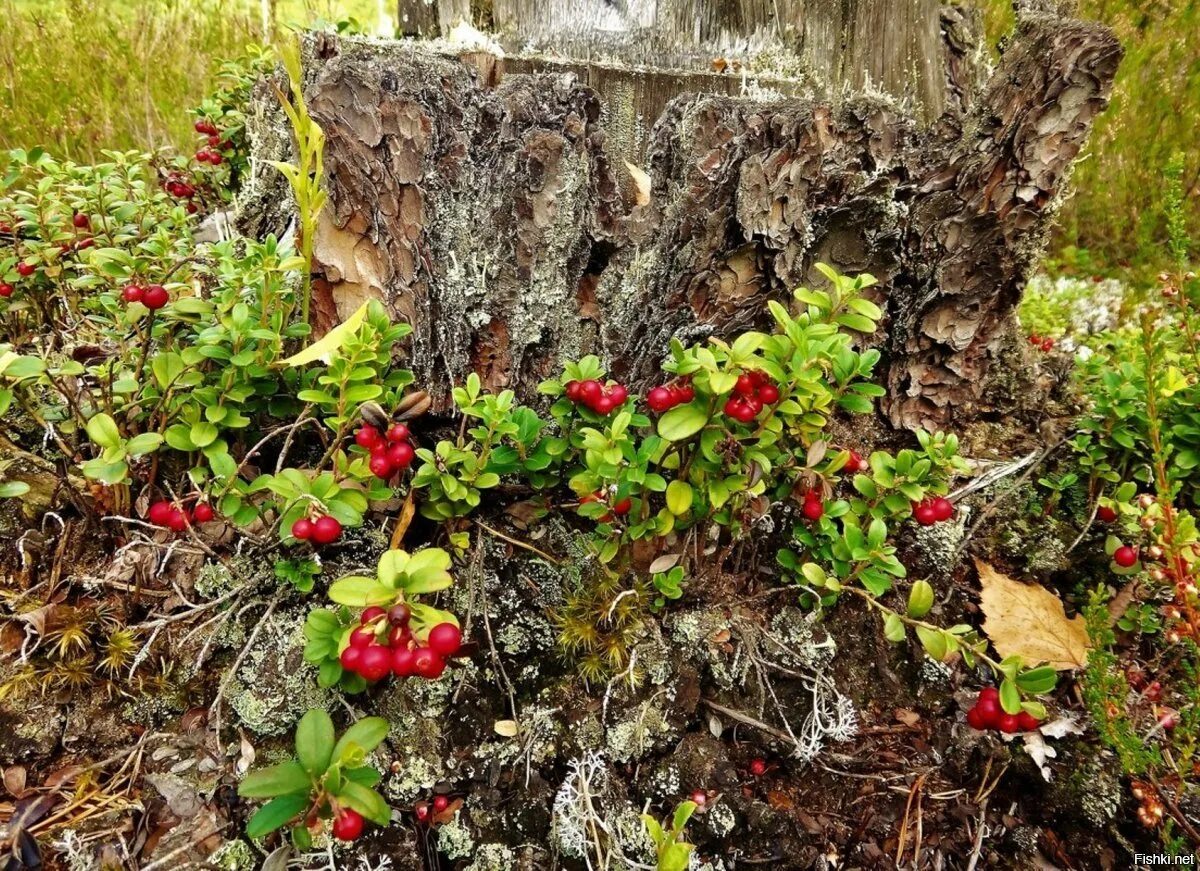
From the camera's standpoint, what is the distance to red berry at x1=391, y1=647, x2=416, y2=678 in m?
1.50

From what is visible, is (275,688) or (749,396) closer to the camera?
(749,396)

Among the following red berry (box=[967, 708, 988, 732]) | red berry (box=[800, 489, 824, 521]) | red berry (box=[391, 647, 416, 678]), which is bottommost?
red berry (box=[967, 708, 988, 732])

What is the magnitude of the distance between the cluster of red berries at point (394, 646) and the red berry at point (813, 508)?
1105 mm

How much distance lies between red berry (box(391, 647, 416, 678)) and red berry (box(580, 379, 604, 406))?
80 centimetres

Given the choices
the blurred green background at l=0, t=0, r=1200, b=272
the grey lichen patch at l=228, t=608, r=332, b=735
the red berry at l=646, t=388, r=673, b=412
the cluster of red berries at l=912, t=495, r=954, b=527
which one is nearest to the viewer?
the red berry at l=646, t=388, r=673, b=412

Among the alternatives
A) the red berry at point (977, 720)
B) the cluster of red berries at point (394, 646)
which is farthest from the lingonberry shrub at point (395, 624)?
the red berry at point (977, 720)

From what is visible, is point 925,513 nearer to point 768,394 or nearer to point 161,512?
point 768,394

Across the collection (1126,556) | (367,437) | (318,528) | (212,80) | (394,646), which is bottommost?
(1126,556)

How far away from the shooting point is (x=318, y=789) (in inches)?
59.4

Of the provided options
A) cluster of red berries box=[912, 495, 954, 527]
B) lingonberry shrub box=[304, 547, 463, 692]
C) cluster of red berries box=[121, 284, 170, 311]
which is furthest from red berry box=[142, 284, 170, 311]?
cluster of red berries box=[912, 495, 954, 527]

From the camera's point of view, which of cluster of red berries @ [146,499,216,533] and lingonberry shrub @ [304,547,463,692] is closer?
lingonberry shrub @ [304,547,463,692]

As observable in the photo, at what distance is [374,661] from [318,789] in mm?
317

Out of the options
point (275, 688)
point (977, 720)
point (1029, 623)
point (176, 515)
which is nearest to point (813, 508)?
point (977, 720)

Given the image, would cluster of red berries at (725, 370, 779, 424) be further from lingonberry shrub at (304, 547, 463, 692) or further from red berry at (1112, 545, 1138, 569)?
red berry at (1112, 545, 1138, 569)
